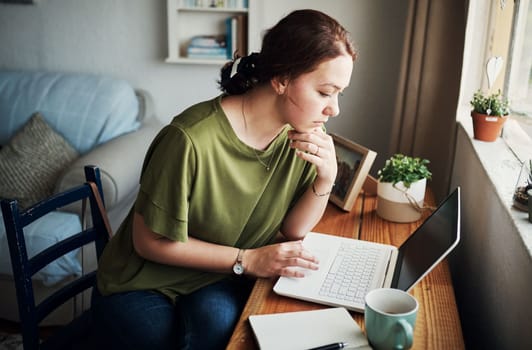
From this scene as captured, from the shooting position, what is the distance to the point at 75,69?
3.05 metres

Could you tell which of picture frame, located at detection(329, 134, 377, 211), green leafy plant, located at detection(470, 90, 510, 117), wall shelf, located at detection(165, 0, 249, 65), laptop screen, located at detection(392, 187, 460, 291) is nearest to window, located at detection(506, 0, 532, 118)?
green leafy plant, located at detection(470, 90, 510, 117)

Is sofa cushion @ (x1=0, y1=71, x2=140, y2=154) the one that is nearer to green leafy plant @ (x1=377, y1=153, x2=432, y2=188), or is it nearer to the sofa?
the sofa

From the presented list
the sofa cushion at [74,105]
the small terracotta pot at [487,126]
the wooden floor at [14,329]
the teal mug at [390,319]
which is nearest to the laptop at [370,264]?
the teal mug at [390,319]

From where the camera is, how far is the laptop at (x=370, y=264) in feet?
3.43

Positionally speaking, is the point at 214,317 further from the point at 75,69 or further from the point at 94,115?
the point at 75,69

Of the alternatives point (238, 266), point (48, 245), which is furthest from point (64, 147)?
point (238, 266)

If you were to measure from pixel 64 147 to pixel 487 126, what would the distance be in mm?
1880

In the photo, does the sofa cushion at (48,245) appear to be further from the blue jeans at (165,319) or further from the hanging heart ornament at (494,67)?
the hanging heart ornament at (494,67)

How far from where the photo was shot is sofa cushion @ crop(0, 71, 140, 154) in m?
2.68

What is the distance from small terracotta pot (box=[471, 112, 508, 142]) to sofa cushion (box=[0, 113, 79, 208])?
177cm

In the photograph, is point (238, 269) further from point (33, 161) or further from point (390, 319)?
point (33, 161)

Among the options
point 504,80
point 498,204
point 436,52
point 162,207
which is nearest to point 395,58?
point 436,52

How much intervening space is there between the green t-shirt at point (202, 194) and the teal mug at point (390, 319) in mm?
478

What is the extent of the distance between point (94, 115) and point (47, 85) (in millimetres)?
354
